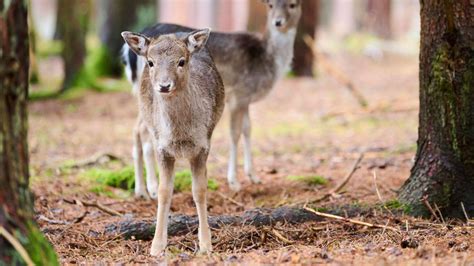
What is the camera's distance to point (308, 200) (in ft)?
25.0

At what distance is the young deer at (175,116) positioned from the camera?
19.3ft

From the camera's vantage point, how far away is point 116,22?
1842cm

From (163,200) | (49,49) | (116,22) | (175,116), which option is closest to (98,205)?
(163,200)

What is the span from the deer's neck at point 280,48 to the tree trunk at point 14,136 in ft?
19.2

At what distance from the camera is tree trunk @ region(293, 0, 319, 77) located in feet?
62.0

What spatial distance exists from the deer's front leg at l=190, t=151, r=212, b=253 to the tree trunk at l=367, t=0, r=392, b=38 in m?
25.6

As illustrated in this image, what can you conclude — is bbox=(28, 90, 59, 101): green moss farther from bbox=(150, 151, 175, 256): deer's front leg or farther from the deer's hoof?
bbox=(150, 151, 175, 256): deer's front leg

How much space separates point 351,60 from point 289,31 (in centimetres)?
1592

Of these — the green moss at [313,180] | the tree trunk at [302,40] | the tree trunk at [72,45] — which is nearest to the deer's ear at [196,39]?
the green moss at [313,180]

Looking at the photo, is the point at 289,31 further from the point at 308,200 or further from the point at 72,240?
the point at 72,240

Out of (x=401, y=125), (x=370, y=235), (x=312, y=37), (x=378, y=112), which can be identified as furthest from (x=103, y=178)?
(x=312, y=37)

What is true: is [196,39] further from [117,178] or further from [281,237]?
[117,178]

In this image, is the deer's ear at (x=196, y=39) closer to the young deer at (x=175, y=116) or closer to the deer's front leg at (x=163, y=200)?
the young deer at (x=175, y=116)

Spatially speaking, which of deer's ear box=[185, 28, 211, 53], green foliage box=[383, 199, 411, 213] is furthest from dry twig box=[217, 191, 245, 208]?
deer's ear box=[185, 28, 211, 53]
